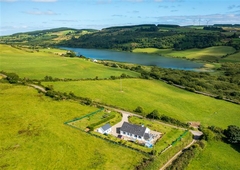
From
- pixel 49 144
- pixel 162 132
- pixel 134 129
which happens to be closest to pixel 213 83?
pixel 162 132

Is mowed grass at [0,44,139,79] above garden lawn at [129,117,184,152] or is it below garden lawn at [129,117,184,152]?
above

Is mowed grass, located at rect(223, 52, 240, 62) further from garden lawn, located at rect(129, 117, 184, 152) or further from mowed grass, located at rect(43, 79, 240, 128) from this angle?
garden lawn, located at rect(129, 117, 184, 152)

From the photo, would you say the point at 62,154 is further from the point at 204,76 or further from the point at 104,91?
the point at 204,76

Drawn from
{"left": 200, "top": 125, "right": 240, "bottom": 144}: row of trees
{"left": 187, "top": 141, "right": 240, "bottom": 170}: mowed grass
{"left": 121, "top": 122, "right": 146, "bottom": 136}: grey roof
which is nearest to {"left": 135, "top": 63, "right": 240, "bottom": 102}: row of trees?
{"left": 200, "top": 125, "right": 240, "bottom": 144}: row of trees

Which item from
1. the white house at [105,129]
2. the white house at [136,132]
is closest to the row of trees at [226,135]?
the white house at [136,132]

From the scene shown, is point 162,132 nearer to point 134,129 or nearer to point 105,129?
point 134,129

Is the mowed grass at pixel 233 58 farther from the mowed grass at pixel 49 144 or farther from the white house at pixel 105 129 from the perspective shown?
the white house at pixel 105 129

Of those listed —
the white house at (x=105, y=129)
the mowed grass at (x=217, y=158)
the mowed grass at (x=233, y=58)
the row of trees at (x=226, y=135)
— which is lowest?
the mowed grass at (x=217, y=158)
